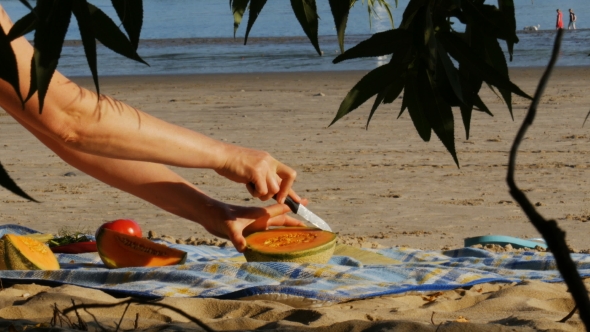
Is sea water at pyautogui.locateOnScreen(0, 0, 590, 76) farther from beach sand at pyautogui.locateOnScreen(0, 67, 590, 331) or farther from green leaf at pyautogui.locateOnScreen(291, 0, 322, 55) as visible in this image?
green leaf at pyautogui.locateOnScreen(291, 0, 322, 55)

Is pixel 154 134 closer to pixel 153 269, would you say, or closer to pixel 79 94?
pixel 79 94

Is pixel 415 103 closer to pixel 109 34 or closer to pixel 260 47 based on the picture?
pixel 109 34

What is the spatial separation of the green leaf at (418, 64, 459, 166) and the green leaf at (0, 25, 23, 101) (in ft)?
2.61

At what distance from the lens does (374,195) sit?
5.98 metres

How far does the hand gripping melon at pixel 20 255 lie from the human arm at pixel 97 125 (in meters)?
1.28

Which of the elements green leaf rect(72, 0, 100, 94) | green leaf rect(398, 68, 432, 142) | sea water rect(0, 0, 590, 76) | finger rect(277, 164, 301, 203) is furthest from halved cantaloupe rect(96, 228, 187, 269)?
sea water rect(0, 0, 590, 76)

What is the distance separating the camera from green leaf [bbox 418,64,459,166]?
A: 1.60m

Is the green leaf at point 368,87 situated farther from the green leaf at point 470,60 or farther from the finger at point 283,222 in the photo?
the finger at point 283,222

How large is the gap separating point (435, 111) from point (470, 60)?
0.45 ft

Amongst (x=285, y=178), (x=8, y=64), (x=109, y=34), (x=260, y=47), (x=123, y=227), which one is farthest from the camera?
(x=260, y=47)

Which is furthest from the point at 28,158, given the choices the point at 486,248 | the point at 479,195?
the point at 486,248

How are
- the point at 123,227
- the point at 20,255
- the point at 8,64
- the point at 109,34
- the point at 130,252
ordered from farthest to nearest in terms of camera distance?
the point at 123,227
the point at 130,252
the point at 20,255
the point at 109,34
the point at 8,64

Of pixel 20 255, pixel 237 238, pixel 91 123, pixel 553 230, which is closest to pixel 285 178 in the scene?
pixel 237 238

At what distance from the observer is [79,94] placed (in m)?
2.16
